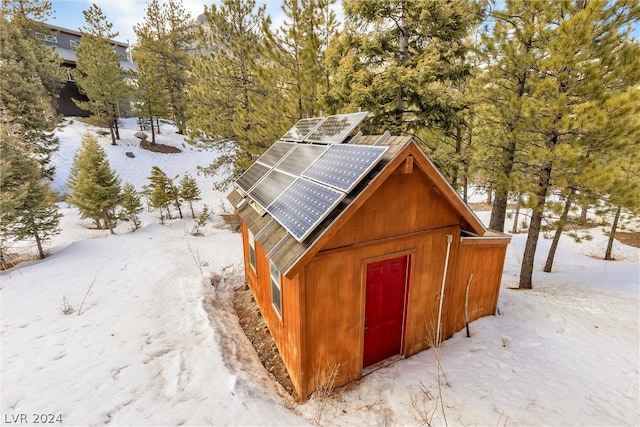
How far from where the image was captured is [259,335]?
7.38 metres

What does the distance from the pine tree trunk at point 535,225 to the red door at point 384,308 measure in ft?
17.9

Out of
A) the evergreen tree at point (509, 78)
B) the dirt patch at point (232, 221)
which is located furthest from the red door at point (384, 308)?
the dirt patch at point (232, 221)

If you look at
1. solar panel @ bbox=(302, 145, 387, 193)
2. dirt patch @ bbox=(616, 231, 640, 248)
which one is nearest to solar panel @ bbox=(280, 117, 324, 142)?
solar panel @ bbox=(302, 145, 387, 193)

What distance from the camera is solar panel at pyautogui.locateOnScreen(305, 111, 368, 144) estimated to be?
611 centimetres

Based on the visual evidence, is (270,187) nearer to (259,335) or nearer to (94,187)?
(259,335)

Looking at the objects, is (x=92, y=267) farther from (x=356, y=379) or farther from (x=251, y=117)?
(x=356, y=379)

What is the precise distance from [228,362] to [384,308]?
11.0 feet

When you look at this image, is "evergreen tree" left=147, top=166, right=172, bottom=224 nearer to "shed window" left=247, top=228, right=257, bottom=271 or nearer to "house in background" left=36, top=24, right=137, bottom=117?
"shed window" left=247, top=228, right=257, bottom=271

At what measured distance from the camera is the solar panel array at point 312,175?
175 inches

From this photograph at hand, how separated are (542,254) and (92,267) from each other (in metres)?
21.5

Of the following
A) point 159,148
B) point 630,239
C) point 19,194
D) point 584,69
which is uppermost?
point 584,69

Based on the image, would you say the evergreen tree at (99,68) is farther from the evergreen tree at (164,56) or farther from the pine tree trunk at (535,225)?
the pine tree trunk at (535,225)

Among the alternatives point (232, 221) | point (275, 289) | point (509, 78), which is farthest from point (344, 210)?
point (232, 221)

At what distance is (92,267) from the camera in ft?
32.4
